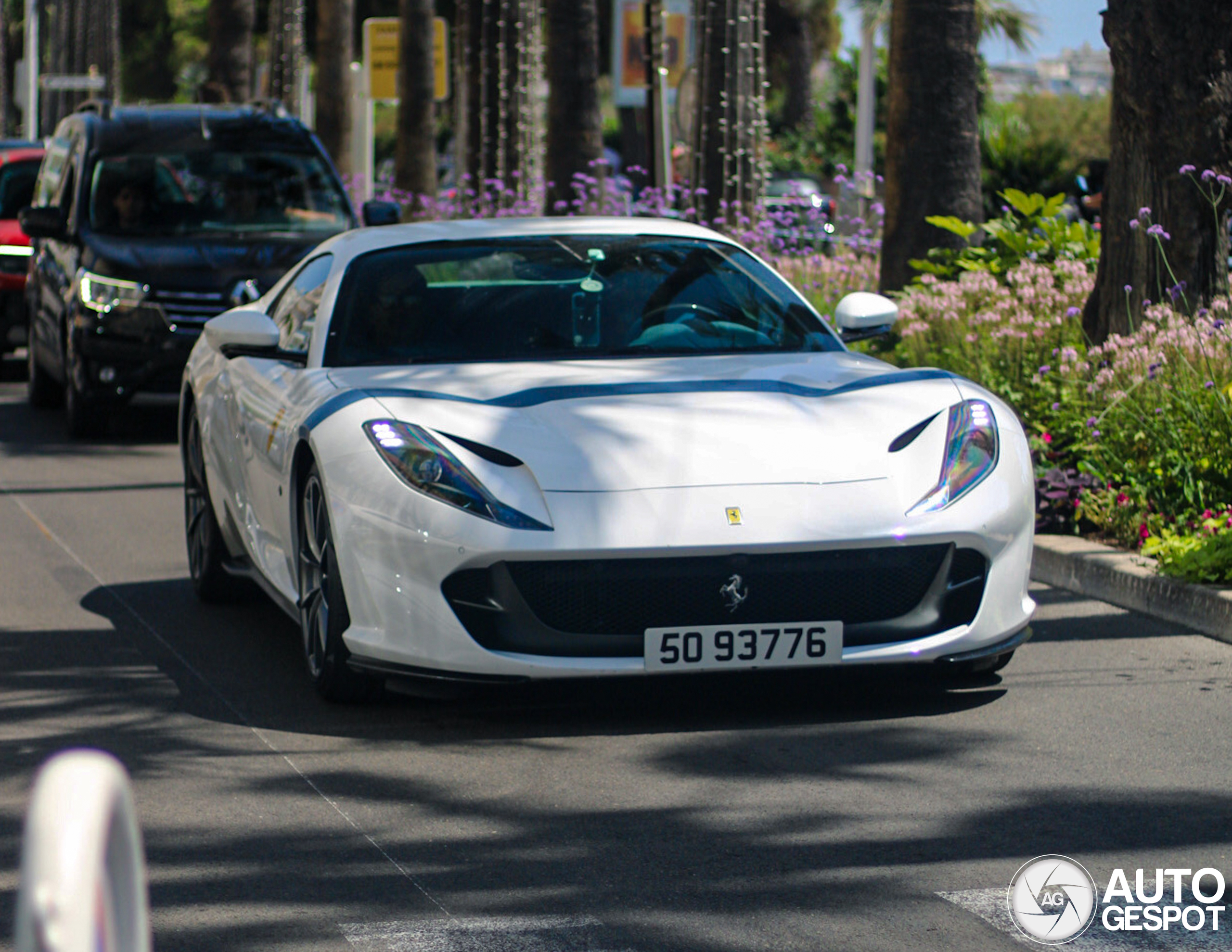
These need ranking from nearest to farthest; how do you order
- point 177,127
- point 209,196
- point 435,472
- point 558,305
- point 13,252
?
point 435,472 → point 558,305 → point 209,196 → point 177,127 → point 13,252

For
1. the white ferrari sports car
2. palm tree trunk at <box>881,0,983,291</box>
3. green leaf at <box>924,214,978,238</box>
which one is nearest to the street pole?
palm tree trunk at <box>881,0,983,291</box>

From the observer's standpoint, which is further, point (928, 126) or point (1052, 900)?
point (928, 126)

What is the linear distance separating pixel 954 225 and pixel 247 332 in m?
6.36

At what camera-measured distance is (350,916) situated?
4023mm

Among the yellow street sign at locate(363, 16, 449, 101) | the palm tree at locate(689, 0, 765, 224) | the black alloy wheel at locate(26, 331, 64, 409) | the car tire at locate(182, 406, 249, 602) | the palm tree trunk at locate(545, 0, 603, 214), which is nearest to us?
the car tire at locate(182, 406, 249, 602)

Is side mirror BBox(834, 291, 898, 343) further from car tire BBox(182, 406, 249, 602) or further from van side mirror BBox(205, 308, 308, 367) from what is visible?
car tire BBox(182, 406, 249, 602)

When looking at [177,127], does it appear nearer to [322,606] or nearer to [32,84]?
[322,606]

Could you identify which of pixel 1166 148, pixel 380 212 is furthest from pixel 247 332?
pixel 380 212

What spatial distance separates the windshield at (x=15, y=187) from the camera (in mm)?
18031

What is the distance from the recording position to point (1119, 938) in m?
3.91

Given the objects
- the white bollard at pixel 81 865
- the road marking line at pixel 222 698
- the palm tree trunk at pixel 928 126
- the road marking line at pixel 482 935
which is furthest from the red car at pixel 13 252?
the white bollard at pixel 81 865

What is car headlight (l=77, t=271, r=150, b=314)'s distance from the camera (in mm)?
12859

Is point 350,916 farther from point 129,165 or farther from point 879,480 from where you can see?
point 129,165

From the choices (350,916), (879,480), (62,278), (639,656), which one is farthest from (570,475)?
(62,278)
